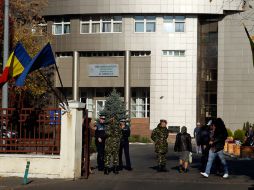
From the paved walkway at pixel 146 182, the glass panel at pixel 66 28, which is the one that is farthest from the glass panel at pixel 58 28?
the paved walkway at pixel 146 182

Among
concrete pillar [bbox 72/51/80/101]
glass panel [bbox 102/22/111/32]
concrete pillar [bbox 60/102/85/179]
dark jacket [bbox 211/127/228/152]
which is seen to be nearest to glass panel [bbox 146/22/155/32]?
glass panel [bbox 102/22/111/32]

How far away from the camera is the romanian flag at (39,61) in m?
17.1

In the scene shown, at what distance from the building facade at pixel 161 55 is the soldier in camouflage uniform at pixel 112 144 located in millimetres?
40642

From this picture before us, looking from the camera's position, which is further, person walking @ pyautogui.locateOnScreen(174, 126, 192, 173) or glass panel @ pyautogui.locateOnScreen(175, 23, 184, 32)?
glass panel @ pyautogui.locateOnScreen(175, 23, 184, 32)

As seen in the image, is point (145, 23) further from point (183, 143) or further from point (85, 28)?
point (183, 143)

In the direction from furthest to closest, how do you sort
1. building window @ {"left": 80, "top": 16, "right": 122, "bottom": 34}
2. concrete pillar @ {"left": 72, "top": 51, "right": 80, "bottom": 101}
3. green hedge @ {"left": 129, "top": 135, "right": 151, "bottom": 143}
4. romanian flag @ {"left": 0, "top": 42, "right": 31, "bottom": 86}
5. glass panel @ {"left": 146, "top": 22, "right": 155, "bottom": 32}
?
1. concrete pillar @ {"left": 72, "top": 51, "right": 80, "bottom": 101}
2. building window @ {"left": 80, "top": 16, "right": 122, "bottom": 34}
3. glass panel @ {"left": 146, "top": 22, "right": 155, "bottom": 32}
4. green hedge @ {"left": 129, "top": 135, "right": 151, "bottom": 143}
5. romanian flag @ {"left": 0, "top": 42, "right": 31, "bottom": 86}

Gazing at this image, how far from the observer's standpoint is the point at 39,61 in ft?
57.4

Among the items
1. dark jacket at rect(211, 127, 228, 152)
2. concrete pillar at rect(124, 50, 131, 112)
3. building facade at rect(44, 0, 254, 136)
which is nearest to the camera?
dark jacket at rect(211, 127, 228, 152)

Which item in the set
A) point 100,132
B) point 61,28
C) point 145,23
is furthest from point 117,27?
point 100,132

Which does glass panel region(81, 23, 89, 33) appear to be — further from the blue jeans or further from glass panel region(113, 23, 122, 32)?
the blue jeans

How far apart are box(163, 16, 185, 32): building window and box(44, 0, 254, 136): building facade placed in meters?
0.10

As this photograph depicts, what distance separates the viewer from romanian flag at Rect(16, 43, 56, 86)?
17061mm

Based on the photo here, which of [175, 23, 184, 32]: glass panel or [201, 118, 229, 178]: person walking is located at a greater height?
[175, 23, 184, 32]: glass panel

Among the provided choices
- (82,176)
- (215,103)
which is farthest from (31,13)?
(82,176)
